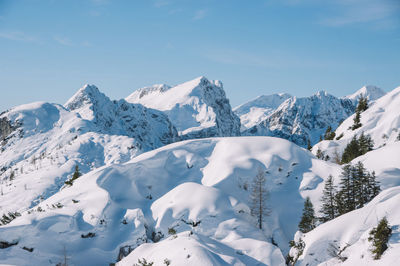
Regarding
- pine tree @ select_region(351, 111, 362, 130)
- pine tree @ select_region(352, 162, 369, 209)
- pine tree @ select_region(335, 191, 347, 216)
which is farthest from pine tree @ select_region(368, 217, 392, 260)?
pine tree @ select_region(351, 111, 362, 130)

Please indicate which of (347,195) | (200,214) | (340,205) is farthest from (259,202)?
(347,195)

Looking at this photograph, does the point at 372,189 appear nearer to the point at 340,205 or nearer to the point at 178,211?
the point at 340,205

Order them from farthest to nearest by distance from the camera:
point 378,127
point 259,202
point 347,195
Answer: point 378,127 < point 259,202 < point 347,195

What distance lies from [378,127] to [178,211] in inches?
3752

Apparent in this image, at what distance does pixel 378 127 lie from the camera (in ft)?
364

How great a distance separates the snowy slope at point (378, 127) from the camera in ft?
333

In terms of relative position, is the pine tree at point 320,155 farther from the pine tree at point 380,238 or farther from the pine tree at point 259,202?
the pine tree at point 380,238

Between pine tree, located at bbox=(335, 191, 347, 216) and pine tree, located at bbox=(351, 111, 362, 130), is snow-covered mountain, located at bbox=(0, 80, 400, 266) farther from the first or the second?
pine tree, located at bbox=(351, 111, 362, 130)

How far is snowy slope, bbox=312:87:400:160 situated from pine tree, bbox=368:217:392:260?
253 feet

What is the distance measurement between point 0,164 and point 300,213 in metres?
190

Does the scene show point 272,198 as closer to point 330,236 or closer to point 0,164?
point 330,236

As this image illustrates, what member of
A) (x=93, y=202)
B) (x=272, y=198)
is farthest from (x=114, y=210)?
(x=272, y=198)

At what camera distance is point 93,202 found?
5100cm

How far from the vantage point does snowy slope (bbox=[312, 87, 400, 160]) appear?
10138 cm
